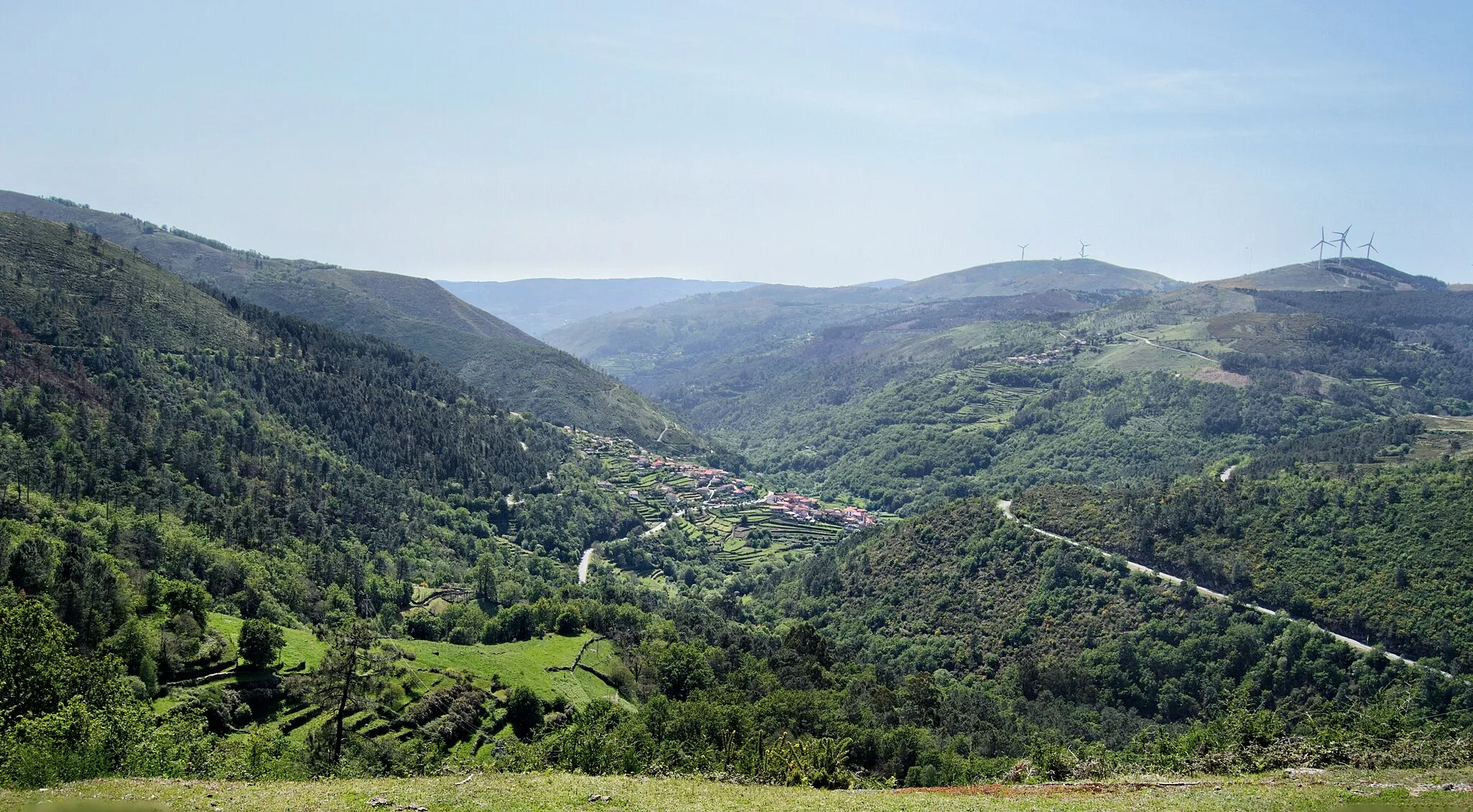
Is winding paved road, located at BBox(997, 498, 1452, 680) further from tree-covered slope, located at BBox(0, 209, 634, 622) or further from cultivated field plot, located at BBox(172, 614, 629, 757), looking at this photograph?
tree-covered slope, located at BBox(0, 209, 634, 622)

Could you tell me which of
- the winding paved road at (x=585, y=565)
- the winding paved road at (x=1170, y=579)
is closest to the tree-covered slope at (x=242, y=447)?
the winding paved road at (x=585, y=565)

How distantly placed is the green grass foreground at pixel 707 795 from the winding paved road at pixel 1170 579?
73854mm

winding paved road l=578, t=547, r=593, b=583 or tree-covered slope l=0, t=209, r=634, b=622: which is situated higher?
tree-covered slope l=0, t=209, r=634, b=622

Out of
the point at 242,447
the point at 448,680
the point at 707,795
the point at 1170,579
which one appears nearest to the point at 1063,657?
the point at 1170,579

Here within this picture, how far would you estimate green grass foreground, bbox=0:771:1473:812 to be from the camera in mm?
27969

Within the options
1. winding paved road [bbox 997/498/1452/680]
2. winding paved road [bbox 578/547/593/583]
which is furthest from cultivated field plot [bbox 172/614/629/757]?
winding paved road [bbox 997/498/1452/680]

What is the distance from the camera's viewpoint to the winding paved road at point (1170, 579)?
91812 mm

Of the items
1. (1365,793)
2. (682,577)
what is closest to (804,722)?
(1365,793)

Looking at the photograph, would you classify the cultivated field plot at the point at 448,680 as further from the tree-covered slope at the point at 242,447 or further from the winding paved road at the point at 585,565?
the winding paved road at the point at 585,565

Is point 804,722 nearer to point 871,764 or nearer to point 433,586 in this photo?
point 871,764

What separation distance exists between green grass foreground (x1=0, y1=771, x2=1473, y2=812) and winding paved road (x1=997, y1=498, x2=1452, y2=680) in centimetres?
7385

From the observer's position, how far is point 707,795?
34719 mm

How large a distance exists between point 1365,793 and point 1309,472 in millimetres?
125541

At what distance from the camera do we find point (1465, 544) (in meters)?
97.9
